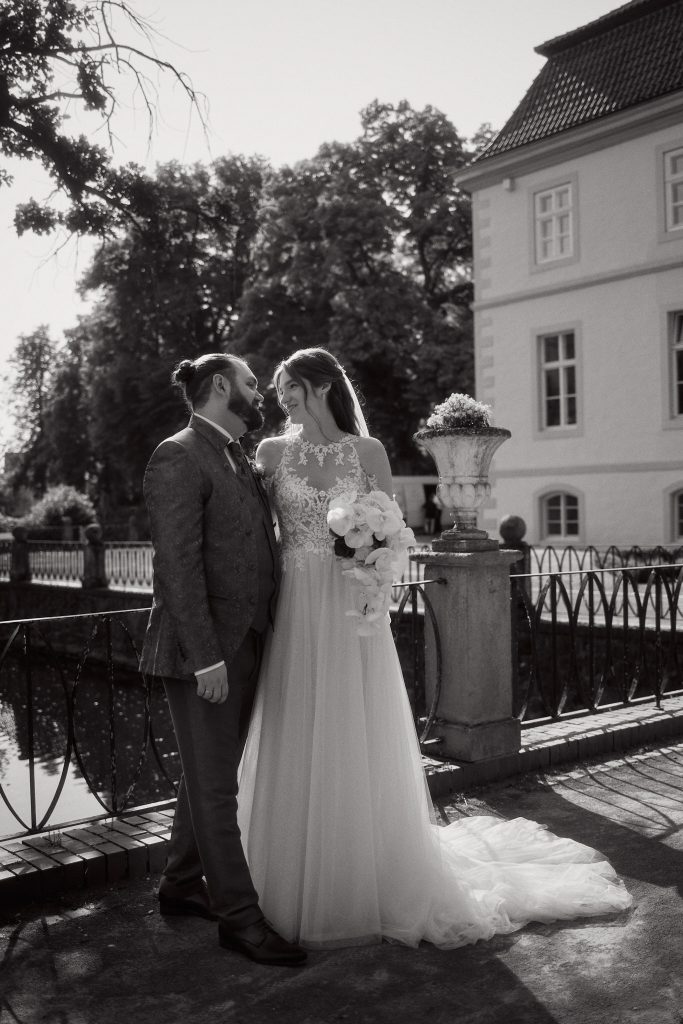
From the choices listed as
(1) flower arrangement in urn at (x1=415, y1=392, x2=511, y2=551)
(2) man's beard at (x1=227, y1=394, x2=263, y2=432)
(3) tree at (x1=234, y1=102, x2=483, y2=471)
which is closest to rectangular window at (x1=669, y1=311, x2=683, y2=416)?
(3) tree at (x1=234, y1=102, x2=483, y2=471)

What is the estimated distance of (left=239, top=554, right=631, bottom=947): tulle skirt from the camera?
11.2 feet

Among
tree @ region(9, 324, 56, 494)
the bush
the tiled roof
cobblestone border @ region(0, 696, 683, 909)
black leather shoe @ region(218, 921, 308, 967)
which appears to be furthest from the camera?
tree @ region(9, 324, 56, 494)

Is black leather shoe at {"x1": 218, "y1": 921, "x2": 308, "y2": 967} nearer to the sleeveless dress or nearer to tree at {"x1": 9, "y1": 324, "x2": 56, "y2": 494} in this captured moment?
the sleeveless dress

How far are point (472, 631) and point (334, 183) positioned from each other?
25410 mm

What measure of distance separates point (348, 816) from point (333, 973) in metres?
0.55

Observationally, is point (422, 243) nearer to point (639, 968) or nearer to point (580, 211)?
point (580, 211)

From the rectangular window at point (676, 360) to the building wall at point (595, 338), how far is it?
0.55 ft

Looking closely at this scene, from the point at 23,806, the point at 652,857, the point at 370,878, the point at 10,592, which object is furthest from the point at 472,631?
the point at 10,592

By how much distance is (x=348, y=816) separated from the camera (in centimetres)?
351

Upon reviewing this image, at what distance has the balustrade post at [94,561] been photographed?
20.7 m

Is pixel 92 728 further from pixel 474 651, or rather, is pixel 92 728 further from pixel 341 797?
pixel 341 797

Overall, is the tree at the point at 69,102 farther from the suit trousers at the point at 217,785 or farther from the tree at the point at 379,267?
the tree at the point at 379,267

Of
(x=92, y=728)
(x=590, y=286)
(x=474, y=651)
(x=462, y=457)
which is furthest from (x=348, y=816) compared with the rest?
(x=590, y=286)

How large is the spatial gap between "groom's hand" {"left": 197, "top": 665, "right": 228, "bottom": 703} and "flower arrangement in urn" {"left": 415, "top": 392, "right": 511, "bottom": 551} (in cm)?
257
